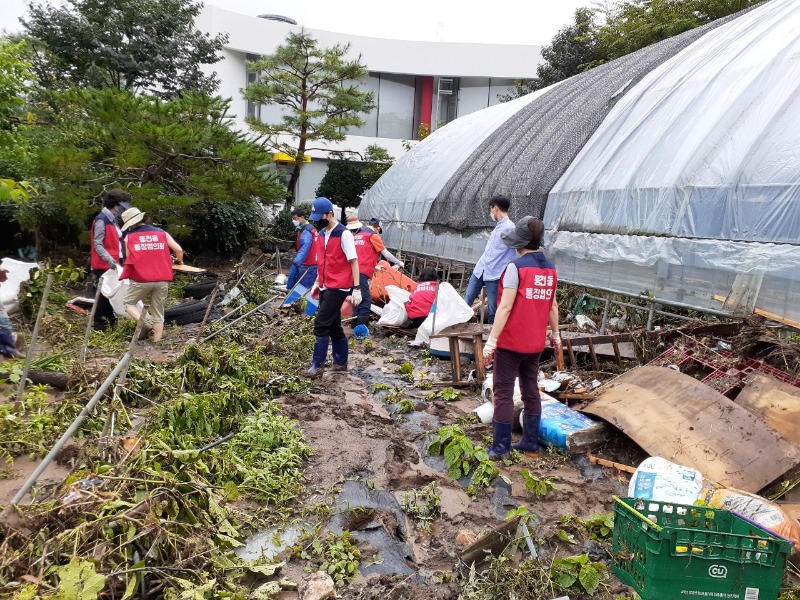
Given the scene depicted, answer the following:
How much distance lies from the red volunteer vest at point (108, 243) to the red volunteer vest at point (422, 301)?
4122 millimetres

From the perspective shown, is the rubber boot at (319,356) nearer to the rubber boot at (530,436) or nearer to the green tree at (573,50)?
the rubber boot at (530,436)

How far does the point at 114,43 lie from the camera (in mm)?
16375

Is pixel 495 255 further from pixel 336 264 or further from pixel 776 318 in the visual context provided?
pixel 776 318

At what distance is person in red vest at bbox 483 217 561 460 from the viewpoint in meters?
4.29

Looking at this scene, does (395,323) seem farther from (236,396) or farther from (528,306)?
(528,306)

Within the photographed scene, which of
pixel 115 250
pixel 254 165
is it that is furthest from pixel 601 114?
pixel 115 250

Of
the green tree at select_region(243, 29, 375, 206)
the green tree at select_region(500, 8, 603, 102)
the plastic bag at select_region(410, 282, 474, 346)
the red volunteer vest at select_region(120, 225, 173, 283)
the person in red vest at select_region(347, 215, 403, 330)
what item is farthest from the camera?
the green tree at select_region(500, 8, 603, 102)

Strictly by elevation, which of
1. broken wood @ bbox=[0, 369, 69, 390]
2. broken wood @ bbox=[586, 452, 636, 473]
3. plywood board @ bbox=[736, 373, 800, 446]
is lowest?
broken wood @ bbox=[586, 452, 636, 473]

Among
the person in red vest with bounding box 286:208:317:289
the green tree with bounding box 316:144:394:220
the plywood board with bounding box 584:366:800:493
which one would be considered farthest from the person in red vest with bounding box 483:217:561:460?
the green tree with bounding box 316:144:394:220

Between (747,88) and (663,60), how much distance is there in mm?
3647

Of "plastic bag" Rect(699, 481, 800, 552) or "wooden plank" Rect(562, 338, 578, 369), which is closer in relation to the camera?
"plastic bag" Rect(699, 481, 800, 552)

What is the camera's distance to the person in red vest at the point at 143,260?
6816mm

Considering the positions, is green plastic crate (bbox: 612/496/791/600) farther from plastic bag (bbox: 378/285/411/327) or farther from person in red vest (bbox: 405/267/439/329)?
plastic bag (bbox: 378/285/411/327)

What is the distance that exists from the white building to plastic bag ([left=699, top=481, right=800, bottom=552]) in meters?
27.3
